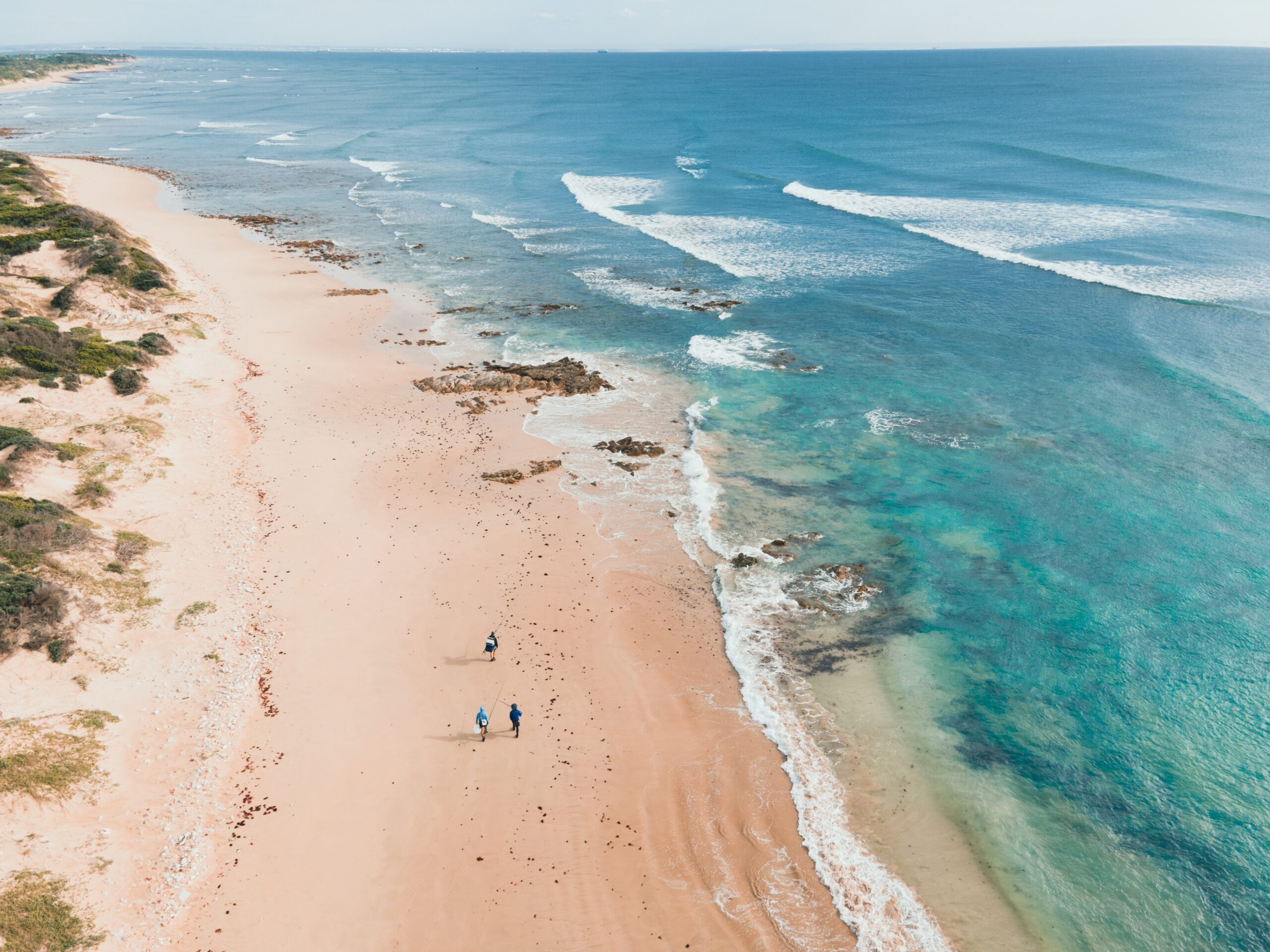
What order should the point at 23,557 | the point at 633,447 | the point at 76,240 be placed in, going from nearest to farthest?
the point at 23,557, the point at 633,447, the point at 76,240

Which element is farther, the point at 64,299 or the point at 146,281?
the point at 146,281

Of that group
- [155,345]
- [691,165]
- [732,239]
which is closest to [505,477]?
[155,345]

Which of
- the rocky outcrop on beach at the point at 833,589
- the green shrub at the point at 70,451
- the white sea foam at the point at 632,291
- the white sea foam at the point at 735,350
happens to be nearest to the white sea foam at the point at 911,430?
the white sea foam at the point at 735,350

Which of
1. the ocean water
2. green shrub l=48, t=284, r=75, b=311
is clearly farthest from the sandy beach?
green shrub l=48, t=284, r=75, b=311

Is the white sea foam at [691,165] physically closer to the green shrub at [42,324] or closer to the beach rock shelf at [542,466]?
the beach rock shelf at [542,466]

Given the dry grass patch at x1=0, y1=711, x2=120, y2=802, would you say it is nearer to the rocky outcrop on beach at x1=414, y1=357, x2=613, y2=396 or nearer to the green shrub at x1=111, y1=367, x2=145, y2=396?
the green shrub at x1=111, y1=367, x2=145, y2=396

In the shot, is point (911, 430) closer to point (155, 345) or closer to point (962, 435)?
point (962, 435)
